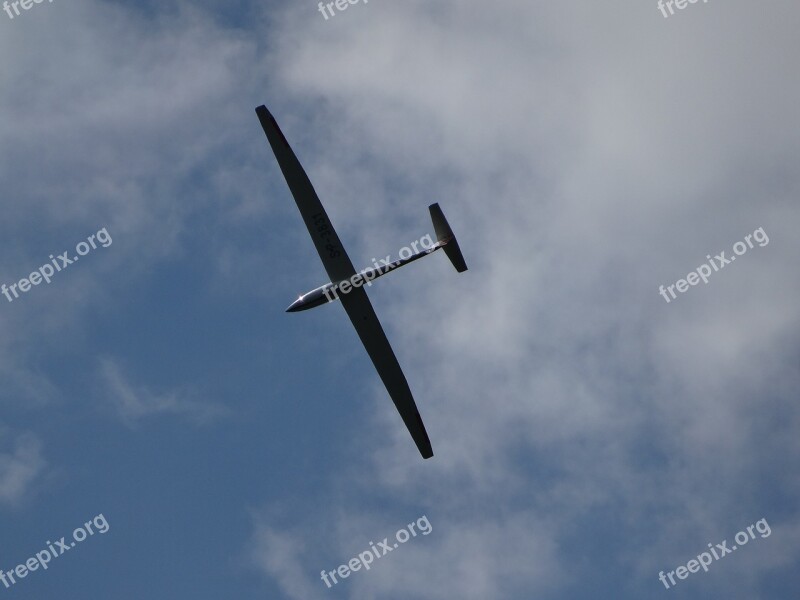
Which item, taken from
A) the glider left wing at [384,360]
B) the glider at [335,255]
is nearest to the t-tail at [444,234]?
the glider at [335,255]

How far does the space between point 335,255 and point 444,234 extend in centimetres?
610

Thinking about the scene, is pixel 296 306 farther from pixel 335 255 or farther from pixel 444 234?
pixel 444 234

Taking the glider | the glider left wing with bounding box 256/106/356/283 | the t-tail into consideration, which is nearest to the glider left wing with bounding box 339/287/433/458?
the glider

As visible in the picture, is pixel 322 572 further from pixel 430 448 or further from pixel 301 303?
pixel 301 303

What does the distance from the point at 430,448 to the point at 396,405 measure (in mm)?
3741

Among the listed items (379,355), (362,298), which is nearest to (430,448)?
(379,355)

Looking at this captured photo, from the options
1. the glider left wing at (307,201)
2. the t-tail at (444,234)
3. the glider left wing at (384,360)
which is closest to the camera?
the glider left wing at (307,201)

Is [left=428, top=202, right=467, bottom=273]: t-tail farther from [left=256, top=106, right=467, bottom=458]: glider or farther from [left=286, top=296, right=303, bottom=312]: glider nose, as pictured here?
[left=286, top=296, right=303, bottom=312]: glider nose

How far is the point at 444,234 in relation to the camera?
156 ft

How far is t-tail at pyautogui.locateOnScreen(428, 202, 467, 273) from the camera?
4734cm

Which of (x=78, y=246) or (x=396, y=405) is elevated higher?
(x=78, y=246)

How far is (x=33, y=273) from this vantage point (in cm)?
4853

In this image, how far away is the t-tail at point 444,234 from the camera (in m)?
47.3

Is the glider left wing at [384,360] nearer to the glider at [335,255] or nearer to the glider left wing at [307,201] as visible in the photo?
the glider at [335,255]
